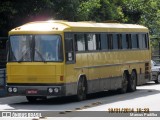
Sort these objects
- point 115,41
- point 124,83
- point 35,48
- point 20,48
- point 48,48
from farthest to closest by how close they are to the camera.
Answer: point 124,83 < point 115,41 < point 20,48 < point 35,48 < point 48,48

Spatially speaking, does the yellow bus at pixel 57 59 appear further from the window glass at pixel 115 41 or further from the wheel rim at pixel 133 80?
the wheel rim at pixel 133 80

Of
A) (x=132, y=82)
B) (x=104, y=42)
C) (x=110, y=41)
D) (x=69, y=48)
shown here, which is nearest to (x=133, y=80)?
(x=132, y=82)

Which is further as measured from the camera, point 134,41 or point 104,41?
point 134,41

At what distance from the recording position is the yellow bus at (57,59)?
2175 cm

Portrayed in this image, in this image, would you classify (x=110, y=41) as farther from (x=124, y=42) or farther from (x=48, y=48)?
(x=48, y=48)

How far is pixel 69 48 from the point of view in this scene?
22.4 metres

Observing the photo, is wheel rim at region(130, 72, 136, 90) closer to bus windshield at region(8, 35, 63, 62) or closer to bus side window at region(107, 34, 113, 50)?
bus side window at region(107, 34, 113, 50)

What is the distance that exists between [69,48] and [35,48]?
3.81 feet

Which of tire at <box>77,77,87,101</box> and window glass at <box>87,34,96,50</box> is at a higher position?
window glass at <box>87,34,96,50</box>

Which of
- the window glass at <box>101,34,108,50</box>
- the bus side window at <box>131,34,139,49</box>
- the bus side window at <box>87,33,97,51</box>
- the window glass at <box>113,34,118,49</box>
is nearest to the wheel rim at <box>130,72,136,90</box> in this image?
the bus side window at <box>131,34,139,49</box>

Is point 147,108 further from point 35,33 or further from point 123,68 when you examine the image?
point 123,68

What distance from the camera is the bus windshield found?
2189 cm

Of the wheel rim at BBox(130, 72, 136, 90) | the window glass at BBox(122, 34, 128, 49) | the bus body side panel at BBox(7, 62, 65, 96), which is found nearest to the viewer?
the bus body side panel at BBox(7, 62, 65, 96)

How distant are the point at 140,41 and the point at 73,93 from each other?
906cm
